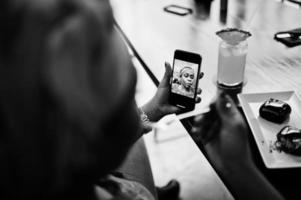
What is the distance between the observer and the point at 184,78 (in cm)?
91

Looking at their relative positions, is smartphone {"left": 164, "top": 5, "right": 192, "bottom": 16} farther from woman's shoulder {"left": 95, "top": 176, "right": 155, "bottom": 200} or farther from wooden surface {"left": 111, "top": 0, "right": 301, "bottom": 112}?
woman's shoulder {"left": 95, "top": 176, "right": 155, "bottom": 200}

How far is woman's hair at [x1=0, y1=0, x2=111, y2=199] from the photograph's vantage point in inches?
13.4

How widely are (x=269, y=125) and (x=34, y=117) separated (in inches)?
23.0

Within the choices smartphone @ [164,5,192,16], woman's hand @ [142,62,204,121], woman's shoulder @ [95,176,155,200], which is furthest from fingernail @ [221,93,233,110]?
smartphone @ [164,5,192,16]

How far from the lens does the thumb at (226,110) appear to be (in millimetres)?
747

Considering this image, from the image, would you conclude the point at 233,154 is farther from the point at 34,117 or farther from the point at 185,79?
the point at 34,117

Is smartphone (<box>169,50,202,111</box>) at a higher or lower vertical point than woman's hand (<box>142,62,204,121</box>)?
Answer: higher

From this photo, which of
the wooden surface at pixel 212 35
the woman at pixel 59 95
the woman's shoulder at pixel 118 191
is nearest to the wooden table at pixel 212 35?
the wooden surface at pixel 212 35

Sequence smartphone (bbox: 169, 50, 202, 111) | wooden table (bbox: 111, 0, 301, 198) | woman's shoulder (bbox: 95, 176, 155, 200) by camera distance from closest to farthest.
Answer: woman's shoulder (bbox: 95, 176, 155, 200) → smartphone (bbox: 169, 50, 202, 111) → wooden table (bbox: 111, 0, 301, 198)

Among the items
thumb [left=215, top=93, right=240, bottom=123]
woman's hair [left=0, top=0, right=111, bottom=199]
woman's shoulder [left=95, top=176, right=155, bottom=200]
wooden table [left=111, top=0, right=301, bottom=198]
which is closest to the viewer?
woman's hair [left=0, top=0, right=111, bottom=199]

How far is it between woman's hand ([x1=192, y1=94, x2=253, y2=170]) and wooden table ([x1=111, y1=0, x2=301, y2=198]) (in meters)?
0.10

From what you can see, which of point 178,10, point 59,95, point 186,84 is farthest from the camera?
point 178,10

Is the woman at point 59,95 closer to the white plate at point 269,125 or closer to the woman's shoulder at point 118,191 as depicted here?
the woman's shoulder at point 118,191

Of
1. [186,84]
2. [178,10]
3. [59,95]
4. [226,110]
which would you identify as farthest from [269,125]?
[178,10]
